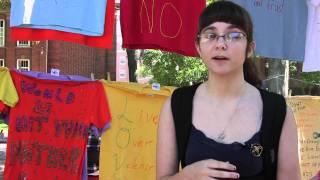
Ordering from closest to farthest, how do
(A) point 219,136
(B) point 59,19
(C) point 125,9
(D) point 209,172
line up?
(D) point 209,172
(A) point 219,136
(B) point 59,19
(C) point 125,9

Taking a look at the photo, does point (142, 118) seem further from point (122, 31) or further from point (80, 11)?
point (80, 11)

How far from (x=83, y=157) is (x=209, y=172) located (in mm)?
3376

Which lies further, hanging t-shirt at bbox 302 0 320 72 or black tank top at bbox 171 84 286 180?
hanging t-shirt at bbox 302 0 320 72

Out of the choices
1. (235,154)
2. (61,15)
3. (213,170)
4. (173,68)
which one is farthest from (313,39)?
(173,68)

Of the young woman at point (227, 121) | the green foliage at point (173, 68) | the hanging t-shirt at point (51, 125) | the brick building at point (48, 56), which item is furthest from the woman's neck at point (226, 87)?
the brick building at point (48, 56)

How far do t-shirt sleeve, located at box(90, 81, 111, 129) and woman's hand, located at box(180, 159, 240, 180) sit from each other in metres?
3.19

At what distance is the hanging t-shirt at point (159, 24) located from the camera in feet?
14.6

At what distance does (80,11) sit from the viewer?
423 cm

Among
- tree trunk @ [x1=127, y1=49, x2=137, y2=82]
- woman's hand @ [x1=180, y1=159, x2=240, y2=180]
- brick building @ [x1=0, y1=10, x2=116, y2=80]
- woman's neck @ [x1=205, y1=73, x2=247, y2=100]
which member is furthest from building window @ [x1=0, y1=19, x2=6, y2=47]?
woman's hand @ [x1=180, y1=159, x2=240, y2=180]

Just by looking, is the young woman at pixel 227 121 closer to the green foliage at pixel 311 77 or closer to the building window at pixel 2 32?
the green foliage at pixel 311 77

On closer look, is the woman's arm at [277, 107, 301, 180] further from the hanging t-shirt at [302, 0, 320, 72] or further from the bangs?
the hanging t-shirt at [302, 0, 320, 72]

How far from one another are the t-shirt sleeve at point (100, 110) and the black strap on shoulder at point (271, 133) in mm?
3117

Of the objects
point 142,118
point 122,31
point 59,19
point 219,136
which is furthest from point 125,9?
point 219,136

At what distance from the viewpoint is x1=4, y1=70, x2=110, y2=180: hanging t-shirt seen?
480 cm
